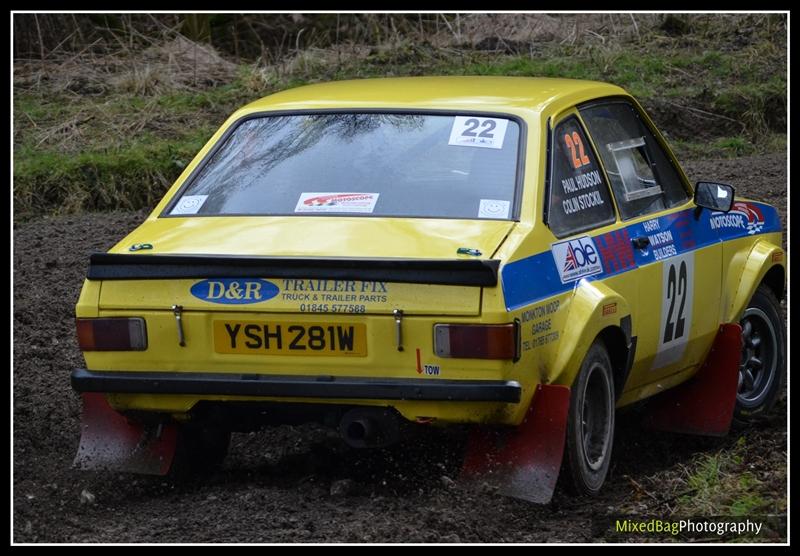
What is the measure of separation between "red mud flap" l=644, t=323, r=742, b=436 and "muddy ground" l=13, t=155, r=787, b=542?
10 centimetres

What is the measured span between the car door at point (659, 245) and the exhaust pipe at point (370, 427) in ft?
4.44

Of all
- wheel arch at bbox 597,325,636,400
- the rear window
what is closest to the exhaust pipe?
the rear window

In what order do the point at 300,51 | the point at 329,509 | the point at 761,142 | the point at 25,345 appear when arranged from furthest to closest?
the point at 300,51 < the point at 761,142 < the point at 25,345 < the point at 329,509

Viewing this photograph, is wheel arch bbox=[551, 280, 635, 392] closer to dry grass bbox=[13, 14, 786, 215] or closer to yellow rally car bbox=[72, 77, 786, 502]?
yellow rally car bbox=[72, 77, 786, 502]

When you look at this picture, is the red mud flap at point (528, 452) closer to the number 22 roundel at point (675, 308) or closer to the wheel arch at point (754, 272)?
the number 22 roundel at point (675, 308)

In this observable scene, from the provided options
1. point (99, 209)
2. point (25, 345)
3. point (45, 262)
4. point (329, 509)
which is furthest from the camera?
point (99, 209)

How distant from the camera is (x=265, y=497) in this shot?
5469 millimetres

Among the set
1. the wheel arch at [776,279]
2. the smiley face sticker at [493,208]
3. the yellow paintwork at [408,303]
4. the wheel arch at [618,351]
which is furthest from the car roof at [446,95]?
the wheel arch at [776,279]

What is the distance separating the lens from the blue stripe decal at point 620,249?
5.04 meters

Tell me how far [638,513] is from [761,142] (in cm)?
860

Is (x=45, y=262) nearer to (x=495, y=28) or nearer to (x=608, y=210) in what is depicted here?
(x=608, y=210)

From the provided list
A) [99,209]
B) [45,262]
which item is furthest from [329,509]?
[99,209]

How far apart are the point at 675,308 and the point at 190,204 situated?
2222 mm

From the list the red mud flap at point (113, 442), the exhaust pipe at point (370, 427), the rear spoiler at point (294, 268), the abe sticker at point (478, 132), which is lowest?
the red mud flap at point (113, 442)
